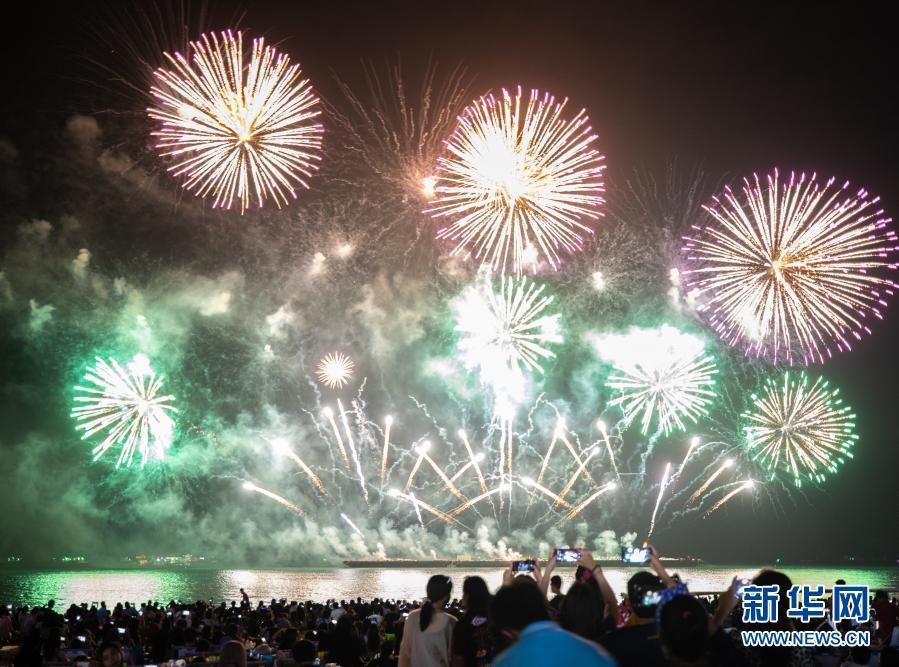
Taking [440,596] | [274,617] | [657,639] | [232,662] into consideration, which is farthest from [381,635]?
[657,639]

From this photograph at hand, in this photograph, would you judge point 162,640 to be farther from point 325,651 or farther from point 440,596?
point 440,596

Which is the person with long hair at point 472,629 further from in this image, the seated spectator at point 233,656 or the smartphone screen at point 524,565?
the seated spectator at point 233,656

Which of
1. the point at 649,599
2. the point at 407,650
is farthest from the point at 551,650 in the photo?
the point at 407,650

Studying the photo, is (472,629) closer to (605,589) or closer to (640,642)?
(605,589)

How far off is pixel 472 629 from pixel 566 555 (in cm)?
175

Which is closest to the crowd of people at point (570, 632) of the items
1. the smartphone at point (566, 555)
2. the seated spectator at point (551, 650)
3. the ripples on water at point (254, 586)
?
the seated spectator at point (551, 650)

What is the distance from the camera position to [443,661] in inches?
247

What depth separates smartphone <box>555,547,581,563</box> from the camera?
282 inches

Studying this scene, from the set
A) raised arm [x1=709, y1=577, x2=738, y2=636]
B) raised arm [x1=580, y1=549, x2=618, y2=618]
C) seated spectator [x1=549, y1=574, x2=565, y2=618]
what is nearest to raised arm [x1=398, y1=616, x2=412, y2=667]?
seated spectator [x1=549, y1=574, x2=565, y2=618]

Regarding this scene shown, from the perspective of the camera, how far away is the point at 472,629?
6059 mm

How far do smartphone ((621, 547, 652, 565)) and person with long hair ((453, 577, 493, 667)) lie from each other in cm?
135

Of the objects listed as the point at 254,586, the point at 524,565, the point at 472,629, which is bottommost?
the point at 254,586

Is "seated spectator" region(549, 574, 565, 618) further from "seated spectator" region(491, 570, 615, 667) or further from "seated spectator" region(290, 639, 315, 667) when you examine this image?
"seated spectator" region(491, 570, 615, 667)

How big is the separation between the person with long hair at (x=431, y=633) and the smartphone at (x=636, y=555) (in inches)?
63.3
